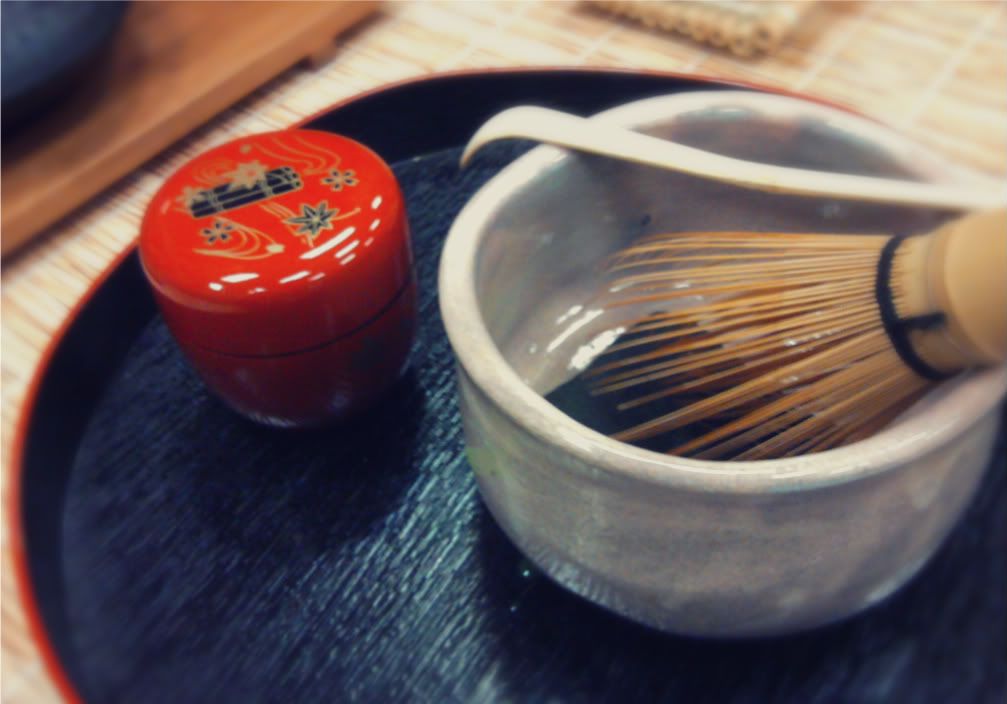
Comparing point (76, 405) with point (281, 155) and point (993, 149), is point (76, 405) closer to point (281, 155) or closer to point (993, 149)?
point (281, 155)

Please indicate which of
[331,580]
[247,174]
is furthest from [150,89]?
[331,580]

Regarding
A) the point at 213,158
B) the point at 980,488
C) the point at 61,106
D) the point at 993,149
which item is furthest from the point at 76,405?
the point at 993,149

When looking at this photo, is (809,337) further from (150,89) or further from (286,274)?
(150,89)

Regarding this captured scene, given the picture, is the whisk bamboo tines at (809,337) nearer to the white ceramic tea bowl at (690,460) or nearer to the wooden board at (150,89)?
the white ceramic tea bowl at (690,460)

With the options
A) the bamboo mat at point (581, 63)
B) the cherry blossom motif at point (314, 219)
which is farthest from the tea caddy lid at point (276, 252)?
the bamboo mat at point (581, 63)

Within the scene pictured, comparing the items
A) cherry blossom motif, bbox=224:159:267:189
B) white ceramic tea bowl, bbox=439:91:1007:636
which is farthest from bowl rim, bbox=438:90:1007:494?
cherry blossom motif, bbox=224:159:267:189

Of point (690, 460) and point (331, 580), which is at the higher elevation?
point (690, 460)

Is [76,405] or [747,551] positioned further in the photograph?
[76,405]
